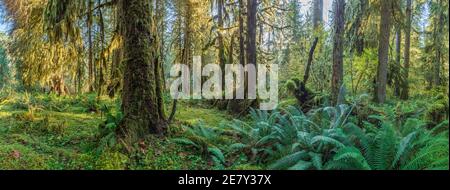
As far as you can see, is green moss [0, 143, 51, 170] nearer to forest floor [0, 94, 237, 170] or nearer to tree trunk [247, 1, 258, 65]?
forest floor [0, 94, 237, 170]

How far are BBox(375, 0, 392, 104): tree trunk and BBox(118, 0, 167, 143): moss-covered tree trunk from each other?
19.6 feet

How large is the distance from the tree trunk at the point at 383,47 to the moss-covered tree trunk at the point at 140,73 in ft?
19.6

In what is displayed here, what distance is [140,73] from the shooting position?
5672mm

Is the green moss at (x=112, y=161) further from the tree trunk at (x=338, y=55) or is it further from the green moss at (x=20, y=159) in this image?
the tree trunk at (x=338, y=55)

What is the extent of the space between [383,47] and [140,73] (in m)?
6.41

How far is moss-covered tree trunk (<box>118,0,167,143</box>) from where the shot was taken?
219 inches

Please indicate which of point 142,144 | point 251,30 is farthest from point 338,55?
point 142,144

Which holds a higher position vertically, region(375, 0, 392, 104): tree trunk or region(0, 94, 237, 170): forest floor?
region(375, 0, 392, 104): tree trunk

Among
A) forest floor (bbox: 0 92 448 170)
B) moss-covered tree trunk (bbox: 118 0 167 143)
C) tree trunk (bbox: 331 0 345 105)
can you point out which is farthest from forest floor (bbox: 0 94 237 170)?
tree trunk (bbox: 331 0 345 105)

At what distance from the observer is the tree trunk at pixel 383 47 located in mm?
8703
